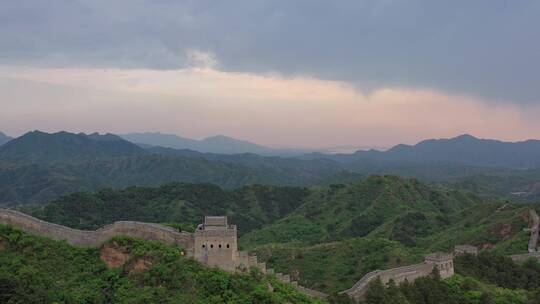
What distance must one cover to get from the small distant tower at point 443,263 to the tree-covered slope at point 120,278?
13.6 m

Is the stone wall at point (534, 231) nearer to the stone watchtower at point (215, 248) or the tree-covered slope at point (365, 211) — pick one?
the tree-covered slope at point (365, 211)

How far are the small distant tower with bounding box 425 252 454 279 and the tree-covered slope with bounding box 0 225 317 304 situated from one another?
13.6m

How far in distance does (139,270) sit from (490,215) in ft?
184

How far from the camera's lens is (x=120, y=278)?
29.3 meters

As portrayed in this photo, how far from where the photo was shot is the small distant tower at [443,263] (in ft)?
136

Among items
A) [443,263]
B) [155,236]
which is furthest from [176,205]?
[155,236]

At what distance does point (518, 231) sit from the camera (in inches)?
2398

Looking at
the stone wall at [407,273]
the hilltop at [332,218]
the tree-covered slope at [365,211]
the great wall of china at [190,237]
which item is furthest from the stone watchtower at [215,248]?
the tree-covered slope at [365,211]

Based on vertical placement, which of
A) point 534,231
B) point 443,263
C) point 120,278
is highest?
point 120,278

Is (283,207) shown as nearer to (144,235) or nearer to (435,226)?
(435,226)

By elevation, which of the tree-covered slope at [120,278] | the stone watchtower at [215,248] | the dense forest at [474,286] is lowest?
the dense forest at [474,286]

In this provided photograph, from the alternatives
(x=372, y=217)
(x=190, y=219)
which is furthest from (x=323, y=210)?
(x=190, y=219)

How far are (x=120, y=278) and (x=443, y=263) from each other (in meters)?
24.1

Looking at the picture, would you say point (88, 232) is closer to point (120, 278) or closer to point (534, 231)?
point (120, 278)
